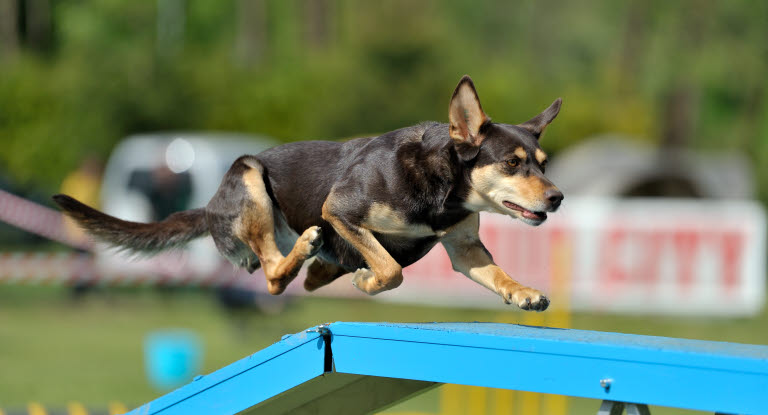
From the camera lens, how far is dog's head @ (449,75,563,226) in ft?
11.1

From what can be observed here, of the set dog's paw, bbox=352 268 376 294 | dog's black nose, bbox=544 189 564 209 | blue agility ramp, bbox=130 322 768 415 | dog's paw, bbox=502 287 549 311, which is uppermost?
dog's black nose, bbox=544 189 564 209

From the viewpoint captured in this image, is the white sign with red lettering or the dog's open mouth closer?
the dog's open mouth

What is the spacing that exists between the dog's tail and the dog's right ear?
4.13 feet

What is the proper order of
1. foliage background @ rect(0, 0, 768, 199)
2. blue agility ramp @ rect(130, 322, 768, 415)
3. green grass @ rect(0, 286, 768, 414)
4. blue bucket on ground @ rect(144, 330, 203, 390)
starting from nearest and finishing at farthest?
blue agility ramp @ rect(130, 322, 768, 415) < blue bucket on ground @ rect(144, 330, 203, 390) < green grass @ rect(0, 286, 768, 414) < foliage background @ rect(0, 0, 768, 199)

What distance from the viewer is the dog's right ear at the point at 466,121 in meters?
3.38

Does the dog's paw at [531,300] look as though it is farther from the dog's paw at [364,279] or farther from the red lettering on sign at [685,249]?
the red lettering on sign at [685,249]

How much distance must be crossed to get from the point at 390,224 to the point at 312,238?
12.1 inches

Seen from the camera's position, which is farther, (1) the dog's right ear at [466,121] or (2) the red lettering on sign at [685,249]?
(2) the red lettering on sign at [685,249]

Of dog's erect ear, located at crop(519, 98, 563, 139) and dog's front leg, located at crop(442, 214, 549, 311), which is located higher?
dog's erect ear, located at crop(519, 98, 563, 139)

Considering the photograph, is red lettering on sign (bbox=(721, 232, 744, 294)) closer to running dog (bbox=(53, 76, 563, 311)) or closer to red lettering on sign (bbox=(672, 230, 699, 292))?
red lettering on sign (bbox=(672, 230, 699, 292))

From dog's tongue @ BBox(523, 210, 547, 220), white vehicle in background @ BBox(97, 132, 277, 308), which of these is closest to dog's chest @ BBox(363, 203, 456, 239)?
dog's tongue @ BBox(523, 210, 547, 220)

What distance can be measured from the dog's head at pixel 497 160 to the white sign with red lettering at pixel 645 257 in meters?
9.71

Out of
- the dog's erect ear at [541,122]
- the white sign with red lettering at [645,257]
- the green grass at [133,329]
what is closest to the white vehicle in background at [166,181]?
the green grass at [133,329]

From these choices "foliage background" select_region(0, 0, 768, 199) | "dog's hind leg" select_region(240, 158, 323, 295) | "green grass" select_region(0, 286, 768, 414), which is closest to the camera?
"dog's hind leg" select_region(240, 158, 323, 295)
